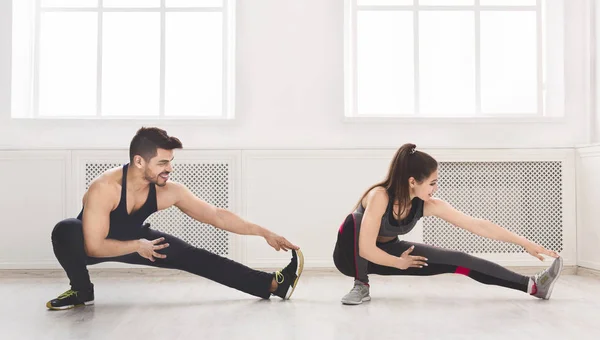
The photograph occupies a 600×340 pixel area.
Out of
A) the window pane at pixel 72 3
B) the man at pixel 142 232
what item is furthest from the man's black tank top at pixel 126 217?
the window pane at pixel 72 3

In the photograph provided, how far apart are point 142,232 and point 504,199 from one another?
231 cm

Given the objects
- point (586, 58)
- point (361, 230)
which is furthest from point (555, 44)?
point (361, 230)

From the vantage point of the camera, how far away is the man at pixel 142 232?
2.82 metres

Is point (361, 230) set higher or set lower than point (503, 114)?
lower

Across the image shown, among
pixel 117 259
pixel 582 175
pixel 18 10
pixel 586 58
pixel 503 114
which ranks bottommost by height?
pixel 117 259

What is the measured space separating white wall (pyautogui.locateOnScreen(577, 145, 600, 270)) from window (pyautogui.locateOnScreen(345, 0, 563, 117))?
23.1 inches

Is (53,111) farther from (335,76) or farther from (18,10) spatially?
(335,76)

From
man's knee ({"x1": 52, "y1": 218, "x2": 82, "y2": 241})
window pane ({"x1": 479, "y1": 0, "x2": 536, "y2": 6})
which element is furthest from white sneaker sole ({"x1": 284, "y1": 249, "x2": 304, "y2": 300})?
window pane ({"x1": 479, "y1": 0, "x2": 536, "y2": 6})

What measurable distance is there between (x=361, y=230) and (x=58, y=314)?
131cm

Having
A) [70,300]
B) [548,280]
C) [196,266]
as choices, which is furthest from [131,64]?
[548,280]

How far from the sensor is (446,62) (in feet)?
15.0

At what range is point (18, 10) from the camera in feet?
14.5

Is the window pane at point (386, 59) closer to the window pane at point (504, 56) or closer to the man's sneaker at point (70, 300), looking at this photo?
the window pane at point (504, 56)

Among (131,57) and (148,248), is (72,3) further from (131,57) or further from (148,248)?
(148,248)
